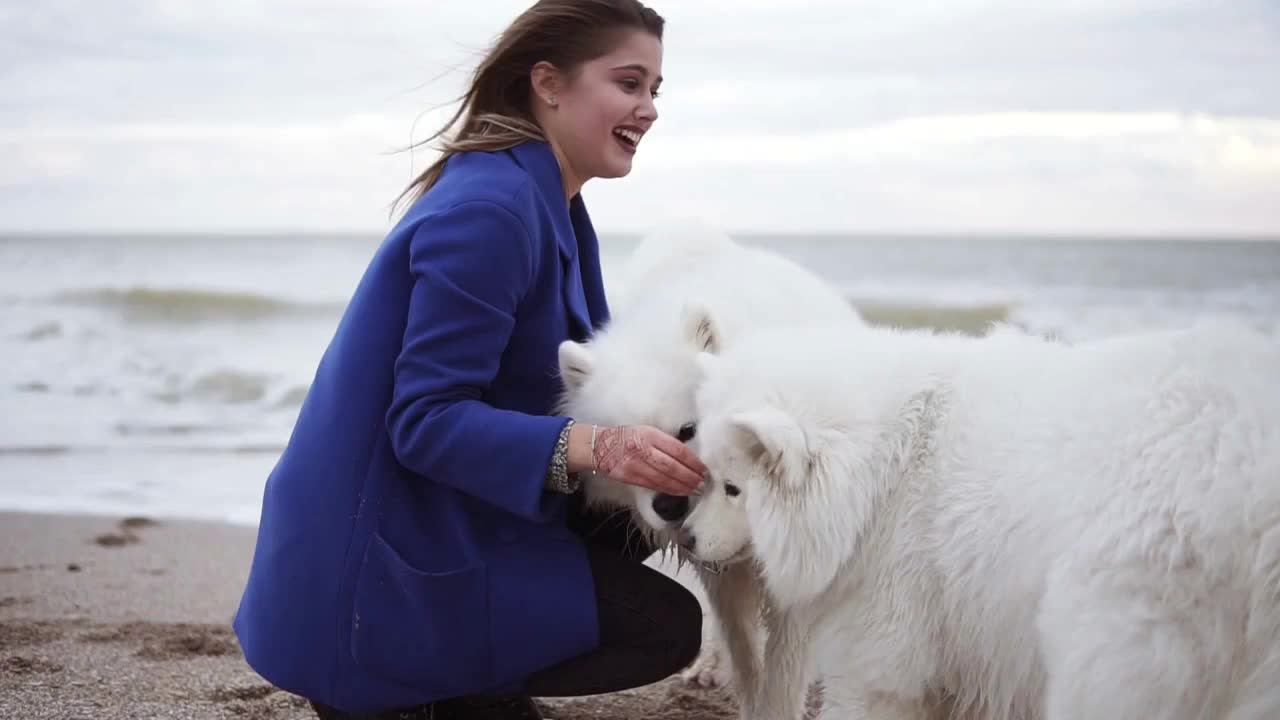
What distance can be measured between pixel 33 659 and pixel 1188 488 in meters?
3.48

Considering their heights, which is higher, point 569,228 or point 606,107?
point 606,107

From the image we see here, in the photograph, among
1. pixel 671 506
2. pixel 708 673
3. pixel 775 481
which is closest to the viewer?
pixel 775 481

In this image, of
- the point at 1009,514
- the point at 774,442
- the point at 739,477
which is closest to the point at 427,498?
the point at 739,477

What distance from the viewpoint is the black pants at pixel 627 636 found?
272 centimetres

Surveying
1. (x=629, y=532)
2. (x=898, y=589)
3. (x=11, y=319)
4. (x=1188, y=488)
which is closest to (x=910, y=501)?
(x=898, y=589)

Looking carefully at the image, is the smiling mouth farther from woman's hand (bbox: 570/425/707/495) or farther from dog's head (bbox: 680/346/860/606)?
woman's hand (bbox: 570/425/707/495)

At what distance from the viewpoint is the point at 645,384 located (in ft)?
9.34

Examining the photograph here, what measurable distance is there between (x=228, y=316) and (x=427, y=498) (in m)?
15.2

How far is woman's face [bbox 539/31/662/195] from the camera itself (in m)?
2.85

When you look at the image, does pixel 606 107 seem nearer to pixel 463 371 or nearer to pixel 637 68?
pixel 637 68

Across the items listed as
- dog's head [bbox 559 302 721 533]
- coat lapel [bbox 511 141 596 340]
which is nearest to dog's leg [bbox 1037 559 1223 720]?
dog's head [bbox 559 302 721 533]

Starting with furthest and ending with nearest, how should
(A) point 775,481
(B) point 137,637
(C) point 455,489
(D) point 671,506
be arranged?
(B) point 137,637 < (D) point 671,506 < (C) point 455,489 < (A) point 775,481

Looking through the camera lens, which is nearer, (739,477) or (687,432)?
(739,477)

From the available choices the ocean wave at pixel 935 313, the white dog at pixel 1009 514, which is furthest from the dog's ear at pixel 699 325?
the ocean wave at pixel 935 313
